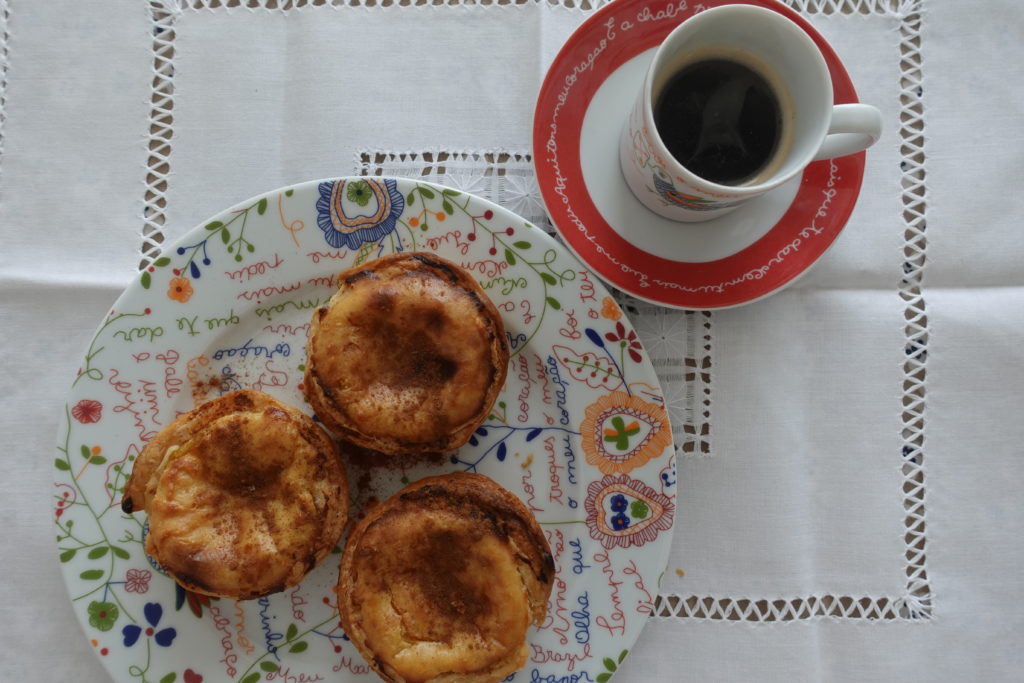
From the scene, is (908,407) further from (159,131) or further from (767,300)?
(159,131)

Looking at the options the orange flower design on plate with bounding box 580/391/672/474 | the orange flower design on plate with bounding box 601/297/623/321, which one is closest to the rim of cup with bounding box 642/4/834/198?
the orange flower design on plate with bounding box 601/297/623/321

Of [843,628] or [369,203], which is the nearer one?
[369,203]

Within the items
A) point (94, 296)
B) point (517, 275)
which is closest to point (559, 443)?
point (517, 275)

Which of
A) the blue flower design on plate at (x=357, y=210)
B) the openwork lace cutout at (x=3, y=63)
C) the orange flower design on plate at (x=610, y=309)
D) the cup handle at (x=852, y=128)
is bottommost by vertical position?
the orange flower design on plate at (x=610, y=309)

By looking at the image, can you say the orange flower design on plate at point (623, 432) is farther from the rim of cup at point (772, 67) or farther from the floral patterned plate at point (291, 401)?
the rim of cup at point (772, 67)

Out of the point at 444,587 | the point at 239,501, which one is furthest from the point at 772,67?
the point at 239,501

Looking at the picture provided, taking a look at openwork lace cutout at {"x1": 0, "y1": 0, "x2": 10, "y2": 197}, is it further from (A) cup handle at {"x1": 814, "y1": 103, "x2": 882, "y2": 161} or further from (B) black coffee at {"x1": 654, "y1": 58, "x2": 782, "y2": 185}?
(A) cup handle at {"x1": 814, "y1": 103, "x2": 882, "y2": 161}

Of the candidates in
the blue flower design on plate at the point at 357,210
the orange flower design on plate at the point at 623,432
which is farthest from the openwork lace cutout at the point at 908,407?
the blue flower design on plate at the point at 357,210

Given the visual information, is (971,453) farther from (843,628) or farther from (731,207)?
(731,207)
